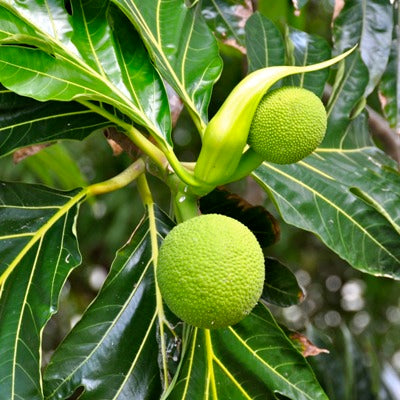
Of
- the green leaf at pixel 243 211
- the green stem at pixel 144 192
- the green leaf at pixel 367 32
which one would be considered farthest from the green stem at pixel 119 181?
the green leaf at pixel 367 32

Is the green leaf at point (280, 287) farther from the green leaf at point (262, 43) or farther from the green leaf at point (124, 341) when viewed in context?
the green leaf at point (262, 43)

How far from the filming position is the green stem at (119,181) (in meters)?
0.97

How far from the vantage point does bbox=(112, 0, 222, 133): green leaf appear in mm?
904

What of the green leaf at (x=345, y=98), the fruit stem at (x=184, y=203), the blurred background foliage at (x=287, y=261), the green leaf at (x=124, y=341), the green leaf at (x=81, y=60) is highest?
the green leaf at (x=81, y=60)

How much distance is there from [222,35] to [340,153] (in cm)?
31

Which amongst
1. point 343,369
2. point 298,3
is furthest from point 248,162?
point 343,369

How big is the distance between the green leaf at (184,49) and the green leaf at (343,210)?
0.48 feet

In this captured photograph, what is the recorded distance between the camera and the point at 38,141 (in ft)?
3.17

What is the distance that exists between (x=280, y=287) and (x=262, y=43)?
1.29 feet

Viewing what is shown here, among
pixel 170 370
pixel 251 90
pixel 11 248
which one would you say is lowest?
pixel 170 370

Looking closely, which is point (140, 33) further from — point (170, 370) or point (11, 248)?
point (170, 370)

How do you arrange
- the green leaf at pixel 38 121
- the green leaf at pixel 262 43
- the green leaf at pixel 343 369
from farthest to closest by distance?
the green leaf at pixel 343 369
the green leaf at pixel 262 43
the green leaf at pixel 38 121

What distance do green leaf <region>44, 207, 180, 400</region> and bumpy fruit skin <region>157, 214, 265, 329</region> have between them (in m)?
0.20

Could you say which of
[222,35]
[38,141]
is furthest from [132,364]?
[222,35]
